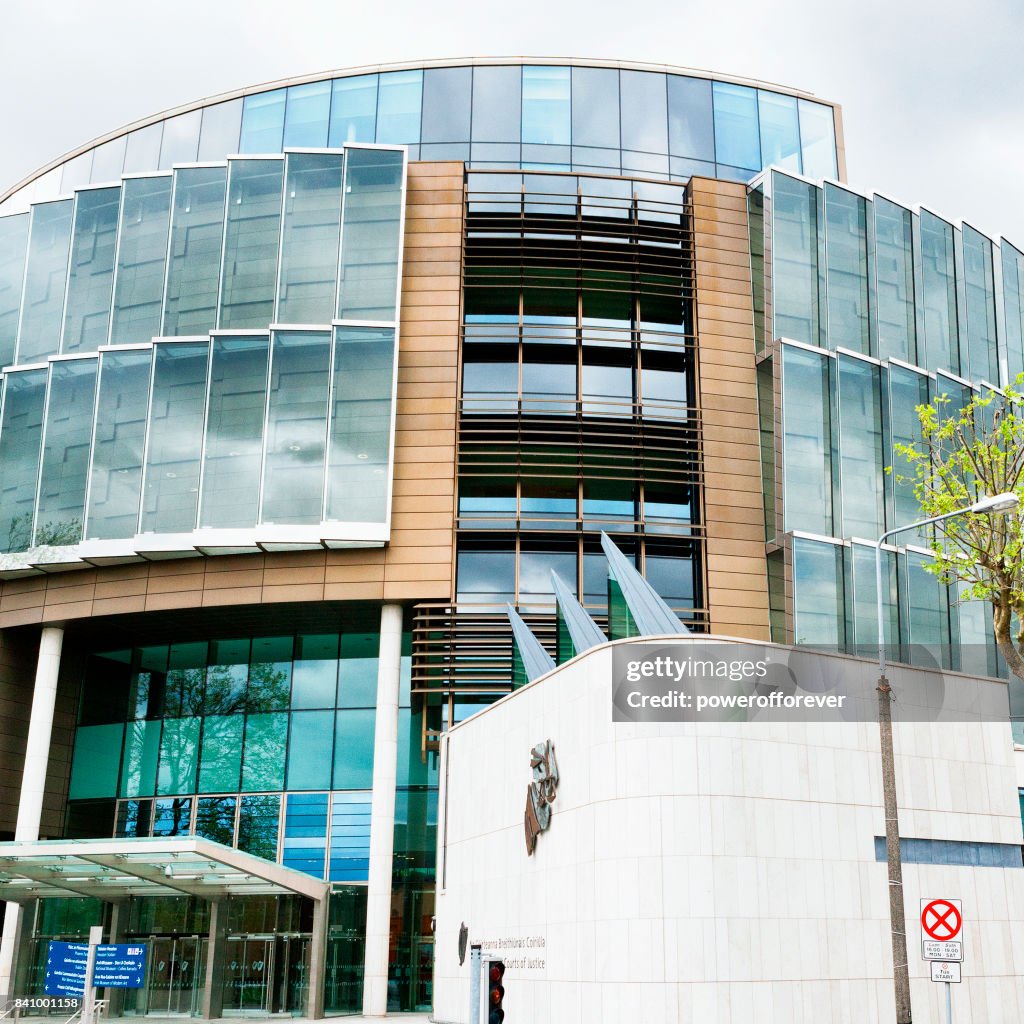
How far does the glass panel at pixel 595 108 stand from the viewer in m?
Result: 45.3

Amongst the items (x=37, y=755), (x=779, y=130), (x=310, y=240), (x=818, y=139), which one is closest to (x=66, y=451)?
(x=37, y=755)

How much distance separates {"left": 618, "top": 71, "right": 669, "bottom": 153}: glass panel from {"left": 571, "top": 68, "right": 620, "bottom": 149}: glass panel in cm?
35

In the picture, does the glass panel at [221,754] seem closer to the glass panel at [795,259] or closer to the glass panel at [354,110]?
the glass panel at [354,110]

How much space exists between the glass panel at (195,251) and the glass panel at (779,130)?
20510 millimetres

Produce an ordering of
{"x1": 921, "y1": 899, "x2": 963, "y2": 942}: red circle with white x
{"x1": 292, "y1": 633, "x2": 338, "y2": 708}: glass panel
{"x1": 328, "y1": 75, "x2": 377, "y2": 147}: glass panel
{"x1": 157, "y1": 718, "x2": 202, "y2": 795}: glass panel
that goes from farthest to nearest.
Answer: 1. {"x1": 328, "y1": 75, "x2": 377, "y2": 147}: glass panel
2. {"x1": 157, "y1": 718, "x2": 202, "y2": 795}: glass panel
3. {"x1": 292, "y1": 633, "x2": 338, "y2": 708}: glass panel
4. {"x1": 921, "y1": 899, "x2": 963, "y2": 942}: red circle with white x

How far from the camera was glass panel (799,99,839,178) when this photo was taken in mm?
47688

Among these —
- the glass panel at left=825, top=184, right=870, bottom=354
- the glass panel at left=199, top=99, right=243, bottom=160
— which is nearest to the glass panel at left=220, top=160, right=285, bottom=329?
the glass panel at left=199, top=99, right=243, bottom=160

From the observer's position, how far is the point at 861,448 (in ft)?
131

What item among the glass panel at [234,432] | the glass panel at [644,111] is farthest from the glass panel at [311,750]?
the glass panel at [644,111]

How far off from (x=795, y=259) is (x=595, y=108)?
1049 cm

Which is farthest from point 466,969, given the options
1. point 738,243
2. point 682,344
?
point 738,243

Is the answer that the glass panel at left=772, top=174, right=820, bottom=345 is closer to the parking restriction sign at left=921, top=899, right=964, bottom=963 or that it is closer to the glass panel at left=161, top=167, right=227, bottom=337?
the glass panel at left=161, top=167, right=227, bottom=337

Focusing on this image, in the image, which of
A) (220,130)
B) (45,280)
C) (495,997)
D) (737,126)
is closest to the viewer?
(495,997)

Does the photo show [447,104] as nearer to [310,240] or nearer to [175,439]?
[310,240]
